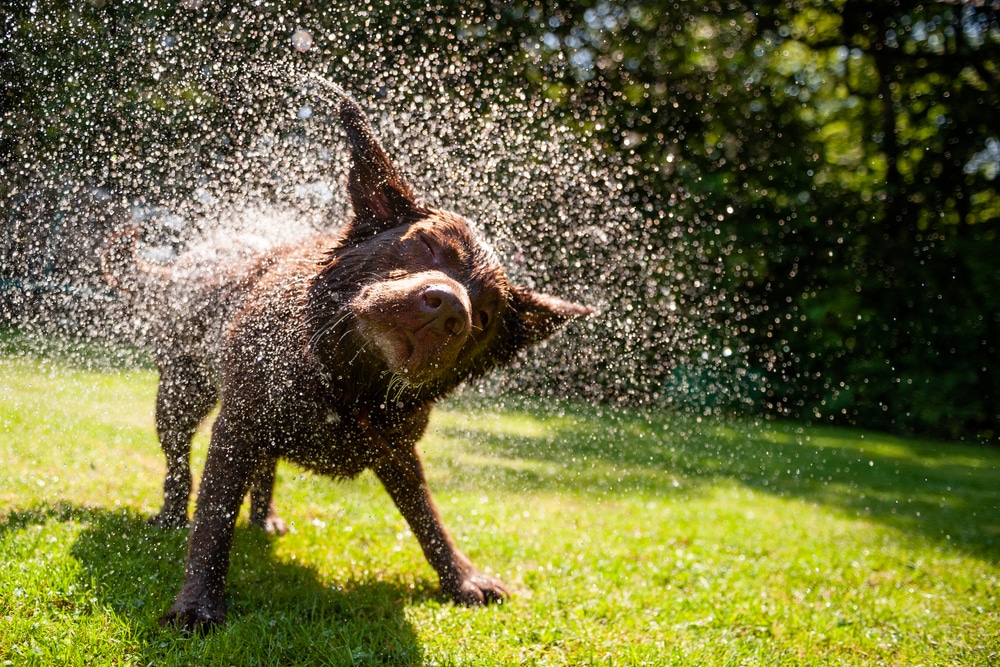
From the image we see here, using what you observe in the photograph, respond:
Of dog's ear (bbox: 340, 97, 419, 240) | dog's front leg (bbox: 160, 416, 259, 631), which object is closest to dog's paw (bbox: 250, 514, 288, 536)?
dog's front leg (bbox: 160, 416, 259, 631)

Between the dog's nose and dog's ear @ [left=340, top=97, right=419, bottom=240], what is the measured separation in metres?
0.77

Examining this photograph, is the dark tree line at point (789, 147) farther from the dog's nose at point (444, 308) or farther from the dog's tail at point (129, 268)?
the dog's nose at point (444, 308)

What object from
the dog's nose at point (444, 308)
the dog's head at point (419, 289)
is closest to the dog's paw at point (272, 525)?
the dog's head at point (419, 289)

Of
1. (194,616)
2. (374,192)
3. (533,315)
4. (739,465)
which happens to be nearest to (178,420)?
(194,616)

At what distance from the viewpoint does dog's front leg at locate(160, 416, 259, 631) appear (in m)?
3.04

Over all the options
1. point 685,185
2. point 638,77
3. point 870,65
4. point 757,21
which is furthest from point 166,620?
point 870,65

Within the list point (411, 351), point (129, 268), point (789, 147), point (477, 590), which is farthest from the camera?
point (789, 147)

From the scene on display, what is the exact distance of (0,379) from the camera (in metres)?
6.59

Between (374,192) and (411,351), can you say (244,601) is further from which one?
(374,192)

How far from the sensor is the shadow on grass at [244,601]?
287 cm

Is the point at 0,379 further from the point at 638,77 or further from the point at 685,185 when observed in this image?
the point at 638,77

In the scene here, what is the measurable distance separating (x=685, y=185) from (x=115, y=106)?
1057cm

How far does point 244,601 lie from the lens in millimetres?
3357

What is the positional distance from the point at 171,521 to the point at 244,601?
4.05 ft
